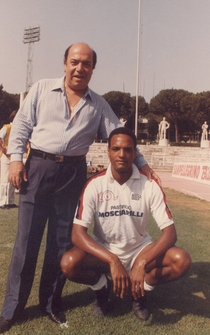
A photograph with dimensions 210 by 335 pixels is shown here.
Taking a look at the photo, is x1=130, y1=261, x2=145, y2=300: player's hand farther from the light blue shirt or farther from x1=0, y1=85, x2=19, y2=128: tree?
x1=0, y1=85, x2=19, y2=128: tree

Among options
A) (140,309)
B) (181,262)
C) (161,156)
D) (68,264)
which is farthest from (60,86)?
(161,156)

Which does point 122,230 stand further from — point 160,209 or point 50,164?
point 50,164

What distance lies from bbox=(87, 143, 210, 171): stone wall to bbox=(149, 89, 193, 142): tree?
107 feet

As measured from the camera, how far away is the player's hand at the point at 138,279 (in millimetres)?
2873

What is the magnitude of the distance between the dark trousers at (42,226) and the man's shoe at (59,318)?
0.14ft

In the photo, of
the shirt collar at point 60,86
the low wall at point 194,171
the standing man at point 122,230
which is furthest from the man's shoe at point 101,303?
the low wall at point 194,171

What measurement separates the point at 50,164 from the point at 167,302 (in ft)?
5.39

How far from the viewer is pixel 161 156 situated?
29.5 metres

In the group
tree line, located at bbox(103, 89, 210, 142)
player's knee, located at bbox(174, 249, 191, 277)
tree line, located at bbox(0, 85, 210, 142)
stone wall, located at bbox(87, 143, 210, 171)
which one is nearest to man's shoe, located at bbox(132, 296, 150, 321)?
player's knee, located at bbox(174, 249, 191, 277)

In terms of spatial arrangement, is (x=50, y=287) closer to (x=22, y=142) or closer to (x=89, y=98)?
(x=22, y=142)

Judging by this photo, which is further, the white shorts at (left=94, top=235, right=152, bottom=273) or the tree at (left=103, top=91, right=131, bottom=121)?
the tree at (left=103, top=91, right=131, bottom=121)

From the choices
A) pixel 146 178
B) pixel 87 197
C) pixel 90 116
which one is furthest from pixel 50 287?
pixel 90 116

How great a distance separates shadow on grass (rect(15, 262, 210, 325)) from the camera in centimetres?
326

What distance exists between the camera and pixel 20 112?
3.10m
